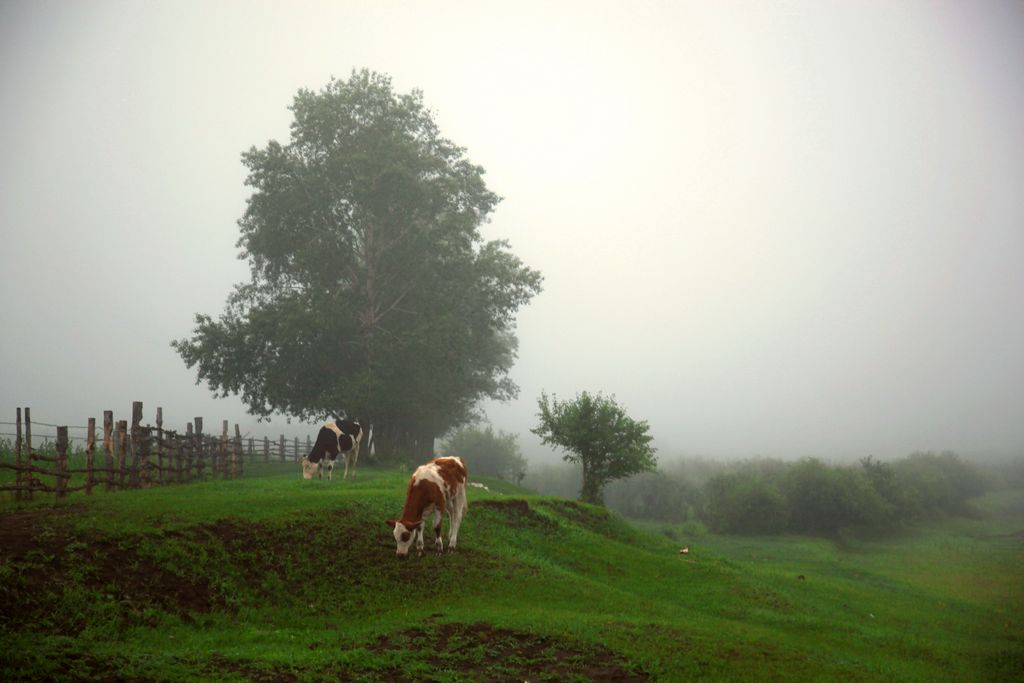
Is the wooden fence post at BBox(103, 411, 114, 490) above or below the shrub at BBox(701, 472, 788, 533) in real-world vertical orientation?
above

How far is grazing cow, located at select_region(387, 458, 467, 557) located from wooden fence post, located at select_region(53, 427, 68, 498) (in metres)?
11.0

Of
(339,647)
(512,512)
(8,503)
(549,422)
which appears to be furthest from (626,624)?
(549,422)

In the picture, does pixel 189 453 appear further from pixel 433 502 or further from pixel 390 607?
pixel 390 607

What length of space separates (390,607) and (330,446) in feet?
54.8

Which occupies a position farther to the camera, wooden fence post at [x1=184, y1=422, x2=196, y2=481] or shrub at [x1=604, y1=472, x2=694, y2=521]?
shrub at [x1=604, y1=472, x2=694, y2=521]

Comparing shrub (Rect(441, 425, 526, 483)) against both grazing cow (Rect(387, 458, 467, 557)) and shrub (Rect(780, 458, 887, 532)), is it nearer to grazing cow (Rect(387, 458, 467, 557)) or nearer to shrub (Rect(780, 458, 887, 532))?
shrub (Rect(780, 458, 887, 532))

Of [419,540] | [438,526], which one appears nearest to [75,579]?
[419,540]

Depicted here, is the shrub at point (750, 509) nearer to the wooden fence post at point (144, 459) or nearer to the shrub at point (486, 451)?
the shrub at point (486, 451)

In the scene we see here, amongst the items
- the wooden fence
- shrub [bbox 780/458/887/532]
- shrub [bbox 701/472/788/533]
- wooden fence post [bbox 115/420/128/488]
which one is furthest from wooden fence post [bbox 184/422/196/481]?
shrub [bbox 780/458/887/532]

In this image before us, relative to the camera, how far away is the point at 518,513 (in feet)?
82.4

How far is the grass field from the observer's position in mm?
11031

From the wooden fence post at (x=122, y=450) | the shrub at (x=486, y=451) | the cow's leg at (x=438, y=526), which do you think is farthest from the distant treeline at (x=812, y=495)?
the wooden fence post at (x=122, y=450)

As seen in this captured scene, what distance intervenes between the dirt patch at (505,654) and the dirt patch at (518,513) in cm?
1039

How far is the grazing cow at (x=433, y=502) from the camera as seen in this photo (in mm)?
17109
